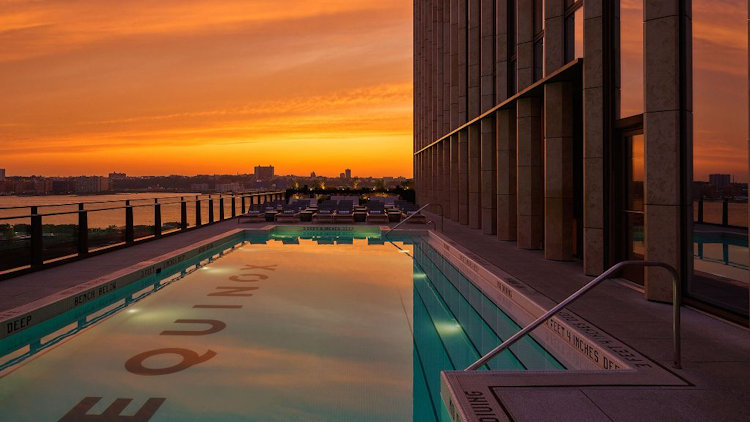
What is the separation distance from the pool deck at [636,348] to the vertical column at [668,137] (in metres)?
0.64

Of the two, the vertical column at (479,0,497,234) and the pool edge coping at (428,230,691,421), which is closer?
the pool edge coping at (428,230,691,421)

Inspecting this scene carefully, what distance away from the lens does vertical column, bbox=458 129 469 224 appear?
63.6 feet

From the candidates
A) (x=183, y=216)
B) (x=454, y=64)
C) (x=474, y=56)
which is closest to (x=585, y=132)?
(x=474, y=56)

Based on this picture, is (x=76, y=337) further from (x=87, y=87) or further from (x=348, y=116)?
(x=348, y=116)

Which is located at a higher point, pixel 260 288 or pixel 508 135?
pixel 508 135

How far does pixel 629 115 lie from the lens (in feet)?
24.9

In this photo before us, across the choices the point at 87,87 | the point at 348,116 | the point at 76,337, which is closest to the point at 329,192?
the point at 348,116

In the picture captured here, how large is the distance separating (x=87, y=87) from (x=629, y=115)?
3409 cm

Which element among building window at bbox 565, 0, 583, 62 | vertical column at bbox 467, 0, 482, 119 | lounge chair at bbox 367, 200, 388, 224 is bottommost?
lounge chair at bbox 367, 200, 388, 224

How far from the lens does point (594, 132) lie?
8.22 metres

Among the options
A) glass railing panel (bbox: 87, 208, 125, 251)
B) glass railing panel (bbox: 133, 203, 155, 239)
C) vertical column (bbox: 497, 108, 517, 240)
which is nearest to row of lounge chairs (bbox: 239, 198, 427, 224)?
vertical column (bbox: 497, 108, 517, 240)

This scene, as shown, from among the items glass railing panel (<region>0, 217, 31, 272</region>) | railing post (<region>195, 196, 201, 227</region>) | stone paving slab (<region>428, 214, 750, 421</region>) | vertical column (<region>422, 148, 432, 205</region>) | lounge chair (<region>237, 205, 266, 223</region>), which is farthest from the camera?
vertical column (<region>422, 148, 432, 205</region>)

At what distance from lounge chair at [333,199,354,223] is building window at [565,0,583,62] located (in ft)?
41.5

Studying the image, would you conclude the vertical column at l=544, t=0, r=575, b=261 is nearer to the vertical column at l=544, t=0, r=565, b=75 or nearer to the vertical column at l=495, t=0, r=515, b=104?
the vertical column at l=544, t=0, r=565, b=75
